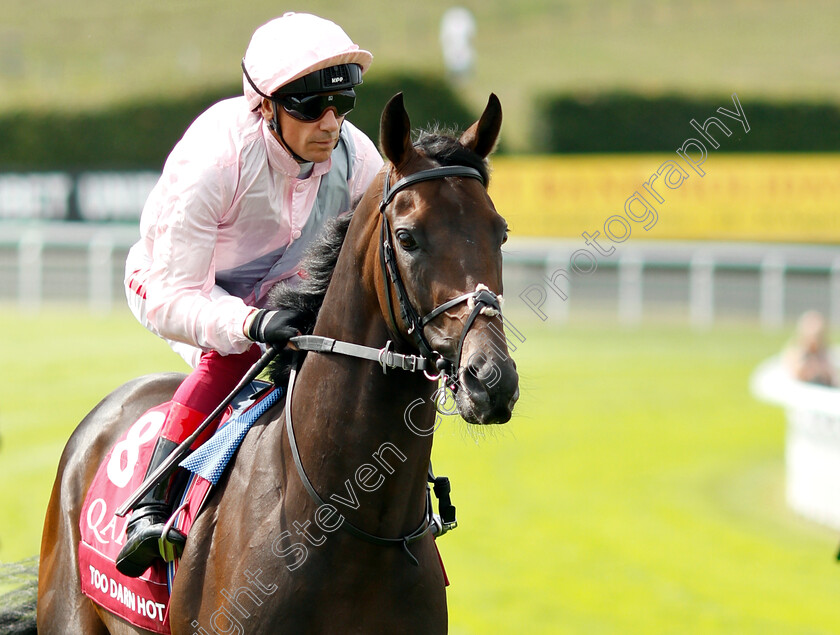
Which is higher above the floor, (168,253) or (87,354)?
(168,253)

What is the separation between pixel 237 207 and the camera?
2854 mm

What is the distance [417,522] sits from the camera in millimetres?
2572

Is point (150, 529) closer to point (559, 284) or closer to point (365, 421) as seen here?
point (365, 421)

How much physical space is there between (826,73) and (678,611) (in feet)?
83.8

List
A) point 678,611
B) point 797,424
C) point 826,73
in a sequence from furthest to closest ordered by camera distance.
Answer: point 826,73, point 797,424, point 678,611

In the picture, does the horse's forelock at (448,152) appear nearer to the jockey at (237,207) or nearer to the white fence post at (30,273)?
the jockey at (237,207)

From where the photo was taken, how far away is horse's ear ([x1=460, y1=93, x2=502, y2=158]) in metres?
2.43

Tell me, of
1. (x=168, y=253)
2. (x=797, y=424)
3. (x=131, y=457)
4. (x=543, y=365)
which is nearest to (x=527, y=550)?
(x=797, y=424)

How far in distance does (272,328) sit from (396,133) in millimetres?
557

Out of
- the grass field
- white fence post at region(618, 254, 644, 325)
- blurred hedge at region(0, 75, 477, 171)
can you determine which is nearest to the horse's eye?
the grass field

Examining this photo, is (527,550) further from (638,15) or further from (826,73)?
(638,15)

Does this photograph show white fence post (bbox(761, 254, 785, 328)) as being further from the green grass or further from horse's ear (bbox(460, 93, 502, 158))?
horse's ear (bbox(460, 93, 502, 158))

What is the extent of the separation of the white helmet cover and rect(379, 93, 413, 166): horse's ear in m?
0.43

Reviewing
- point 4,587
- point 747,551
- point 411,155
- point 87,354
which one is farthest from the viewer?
point 87,354
